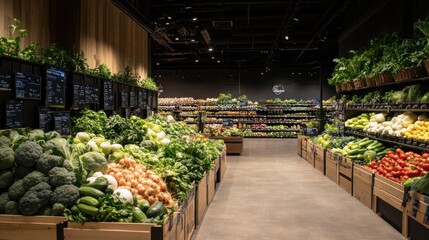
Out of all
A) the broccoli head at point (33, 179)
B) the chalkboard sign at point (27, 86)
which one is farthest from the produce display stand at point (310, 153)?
the broccoli head at point (33, 179)

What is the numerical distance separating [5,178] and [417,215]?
4037mm

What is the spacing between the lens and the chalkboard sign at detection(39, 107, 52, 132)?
15.7 feet

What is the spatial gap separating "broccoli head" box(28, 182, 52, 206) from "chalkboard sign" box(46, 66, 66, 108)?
7.72 ft

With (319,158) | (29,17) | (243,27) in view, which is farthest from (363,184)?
(243,27)

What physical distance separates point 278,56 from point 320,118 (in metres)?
10.5

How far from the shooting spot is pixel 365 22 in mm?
9945

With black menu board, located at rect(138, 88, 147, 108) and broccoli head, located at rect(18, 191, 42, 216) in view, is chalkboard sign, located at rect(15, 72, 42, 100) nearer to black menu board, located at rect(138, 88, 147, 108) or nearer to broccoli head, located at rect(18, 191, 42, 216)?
broccoli head, located at rect(18, 191, 42, 216)

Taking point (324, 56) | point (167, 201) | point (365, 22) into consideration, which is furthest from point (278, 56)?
point (167, 201)

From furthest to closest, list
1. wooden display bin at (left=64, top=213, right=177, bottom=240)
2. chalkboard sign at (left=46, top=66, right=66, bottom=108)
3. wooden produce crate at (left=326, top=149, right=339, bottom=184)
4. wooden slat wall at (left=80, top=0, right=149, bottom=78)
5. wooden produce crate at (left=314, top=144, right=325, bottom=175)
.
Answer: wooden produce crate at (left=314, top=144, right=325, bottom=175), wooden produce crate at (left=326, top=149, right=339, bottom=184), wooden slat wall at (left=80, top=0, right=149, bottom=78), chalkboard sign at (left=46, top=66, right=66, bottom=108), wooden display bin at (left=64, top=213, right=177, bottom=240)

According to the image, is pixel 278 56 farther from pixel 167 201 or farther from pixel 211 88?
pixel 167 201

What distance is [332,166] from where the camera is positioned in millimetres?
8609

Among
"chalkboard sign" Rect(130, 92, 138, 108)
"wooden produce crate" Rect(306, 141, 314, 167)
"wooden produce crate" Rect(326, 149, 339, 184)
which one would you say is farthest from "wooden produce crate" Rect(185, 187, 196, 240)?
"wooden produce crate" Rect(306, 141, 314, 167)

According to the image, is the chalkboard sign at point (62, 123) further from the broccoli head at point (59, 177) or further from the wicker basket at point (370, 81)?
the wicker basket at point (370, 81)

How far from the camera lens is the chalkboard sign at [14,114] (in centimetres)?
415
